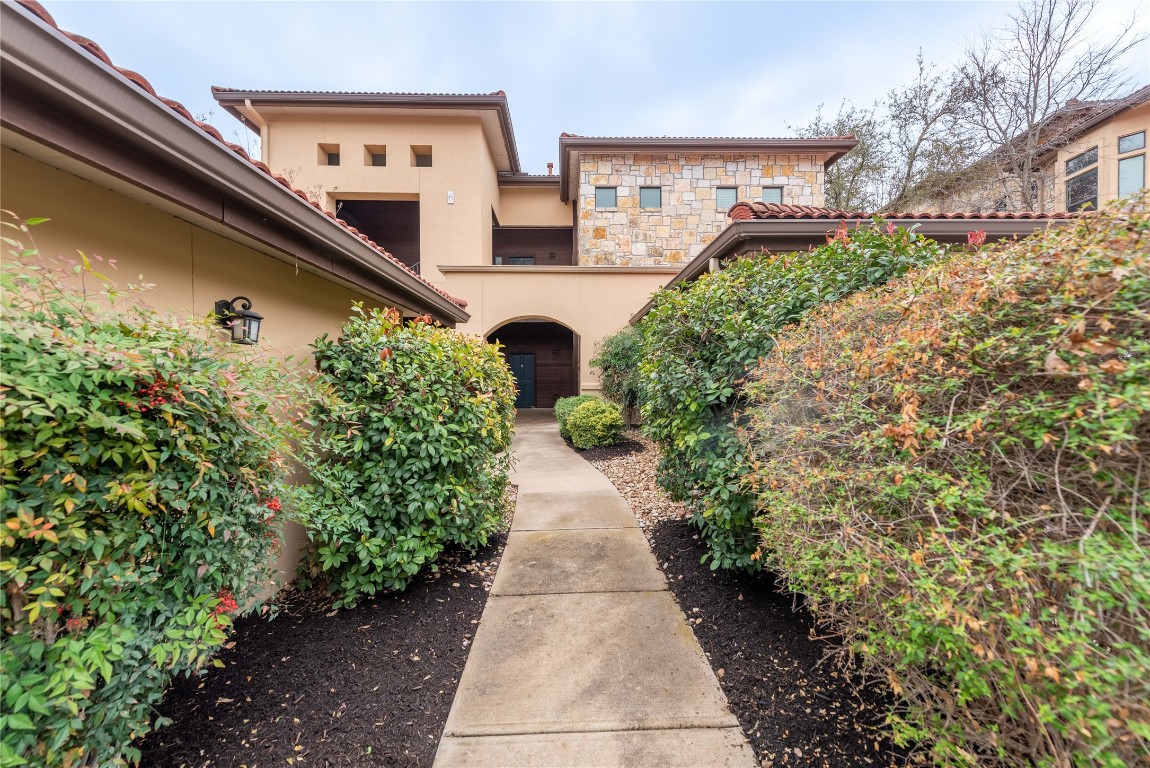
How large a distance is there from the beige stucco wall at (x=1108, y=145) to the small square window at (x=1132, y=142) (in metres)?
0.06

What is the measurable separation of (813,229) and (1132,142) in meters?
12.5

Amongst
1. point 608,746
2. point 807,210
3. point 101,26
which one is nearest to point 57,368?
point 608,746

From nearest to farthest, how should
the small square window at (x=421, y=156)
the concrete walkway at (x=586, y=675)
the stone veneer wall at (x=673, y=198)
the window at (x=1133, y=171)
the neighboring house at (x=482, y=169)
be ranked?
the concrete walkway at (x=586, y=675) < the window at (x=1133, y=171) < the neighboring house at (x=482, y=169) < the small square window at (x=421, y=156) < the stone veneer wall at (x=673, y=198)

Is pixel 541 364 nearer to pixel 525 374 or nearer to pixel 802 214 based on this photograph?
pixel 525 374

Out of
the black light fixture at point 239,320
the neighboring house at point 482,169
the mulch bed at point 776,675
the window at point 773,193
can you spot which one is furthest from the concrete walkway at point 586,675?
the window at point 773,193

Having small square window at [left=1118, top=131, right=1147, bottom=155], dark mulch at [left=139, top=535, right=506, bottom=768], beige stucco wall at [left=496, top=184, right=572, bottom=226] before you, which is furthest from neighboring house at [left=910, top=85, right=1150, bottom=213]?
dark mulch at [left=139, top=535, right=506, bottom=768]

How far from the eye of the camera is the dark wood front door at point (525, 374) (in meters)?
15.2

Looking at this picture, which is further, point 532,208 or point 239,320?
point 532,208

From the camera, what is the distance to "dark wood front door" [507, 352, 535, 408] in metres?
15.2

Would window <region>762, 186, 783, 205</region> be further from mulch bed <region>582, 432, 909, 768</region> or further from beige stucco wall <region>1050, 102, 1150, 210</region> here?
mulch bed <region>582, 432, 909, 768</region>

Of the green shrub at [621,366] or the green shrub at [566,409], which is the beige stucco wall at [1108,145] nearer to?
the green shrub at [621,366]

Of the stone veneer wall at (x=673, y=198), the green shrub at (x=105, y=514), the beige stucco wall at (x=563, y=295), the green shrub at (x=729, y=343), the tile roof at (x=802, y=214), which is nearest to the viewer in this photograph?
the green shrub at (x=105, y=514)

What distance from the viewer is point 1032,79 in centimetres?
940

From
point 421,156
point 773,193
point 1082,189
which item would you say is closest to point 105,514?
point 421,156
